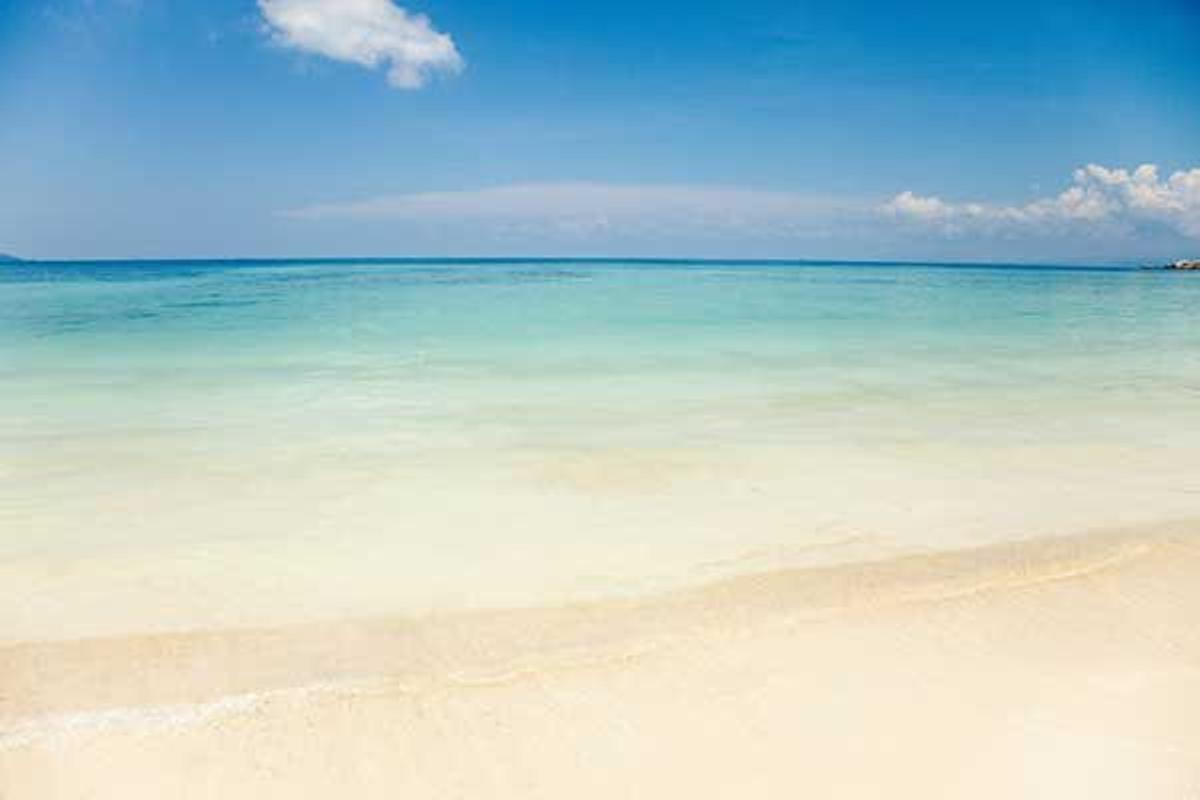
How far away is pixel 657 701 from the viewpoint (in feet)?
9.24

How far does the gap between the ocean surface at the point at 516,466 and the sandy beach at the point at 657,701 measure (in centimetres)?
36

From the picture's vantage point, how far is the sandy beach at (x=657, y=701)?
2416mm

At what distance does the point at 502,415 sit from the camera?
308 inches

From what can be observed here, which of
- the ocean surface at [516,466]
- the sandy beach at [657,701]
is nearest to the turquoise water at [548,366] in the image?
the ocean surface at [516,466]

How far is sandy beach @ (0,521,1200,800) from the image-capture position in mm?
2416

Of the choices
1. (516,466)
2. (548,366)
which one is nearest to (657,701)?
(516,466)

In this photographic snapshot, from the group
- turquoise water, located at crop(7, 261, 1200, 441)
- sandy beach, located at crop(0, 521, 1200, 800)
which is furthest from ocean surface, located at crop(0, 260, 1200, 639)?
sandy beach, located at crop(0, 521, 1200, 800)

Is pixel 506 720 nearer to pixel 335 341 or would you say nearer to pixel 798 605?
pixel 798 605

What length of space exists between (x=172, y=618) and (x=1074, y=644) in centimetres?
360

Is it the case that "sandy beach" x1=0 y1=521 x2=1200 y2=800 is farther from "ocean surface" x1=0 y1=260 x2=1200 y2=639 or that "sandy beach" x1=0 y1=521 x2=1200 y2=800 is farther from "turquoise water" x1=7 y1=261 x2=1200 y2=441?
"turquoise water" x1=7 y1=261 x2=1200 y2=441

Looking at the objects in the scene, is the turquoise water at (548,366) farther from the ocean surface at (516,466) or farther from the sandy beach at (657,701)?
the sandy beach at (657,701)

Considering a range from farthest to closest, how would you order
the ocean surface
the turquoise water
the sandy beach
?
the turquoise water → the ocean surface → the sandy beach

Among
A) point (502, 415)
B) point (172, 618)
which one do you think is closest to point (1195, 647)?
point (172, 618)

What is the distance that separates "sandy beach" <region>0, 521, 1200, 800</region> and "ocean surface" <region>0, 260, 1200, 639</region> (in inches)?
14.0
